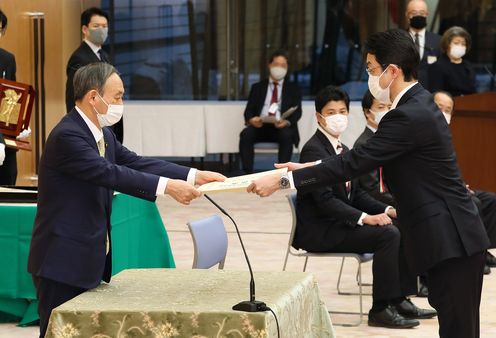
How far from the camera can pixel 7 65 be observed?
780 centimetres

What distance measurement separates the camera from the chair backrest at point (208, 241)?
5.06 m

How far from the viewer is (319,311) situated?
4254mm

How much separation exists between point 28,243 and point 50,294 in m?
1.80

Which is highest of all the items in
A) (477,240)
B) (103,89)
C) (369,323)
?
(103,89)

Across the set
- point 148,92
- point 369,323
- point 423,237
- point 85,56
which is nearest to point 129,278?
point 423,237

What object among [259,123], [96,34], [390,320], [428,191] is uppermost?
[96,34]

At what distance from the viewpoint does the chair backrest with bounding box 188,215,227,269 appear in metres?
5.06

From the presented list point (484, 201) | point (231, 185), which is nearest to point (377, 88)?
point (231, 185)

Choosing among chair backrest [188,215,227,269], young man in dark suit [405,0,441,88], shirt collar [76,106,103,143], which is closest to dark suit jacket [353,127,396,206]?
chair backrest [188,215,227,269]

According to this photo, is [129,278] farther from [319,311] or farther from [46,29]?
[46,29]

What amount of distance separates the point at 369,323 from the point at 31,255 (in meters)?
2.60

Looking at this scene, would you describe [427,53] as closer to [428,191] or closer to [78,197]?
[428,191]

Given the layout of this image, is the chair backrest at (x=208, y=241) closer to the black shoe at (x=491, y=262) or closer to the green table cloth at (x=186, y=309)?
the green table cloth at (x=186, y=309)

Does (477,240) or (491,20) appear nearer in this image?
(477,240)
